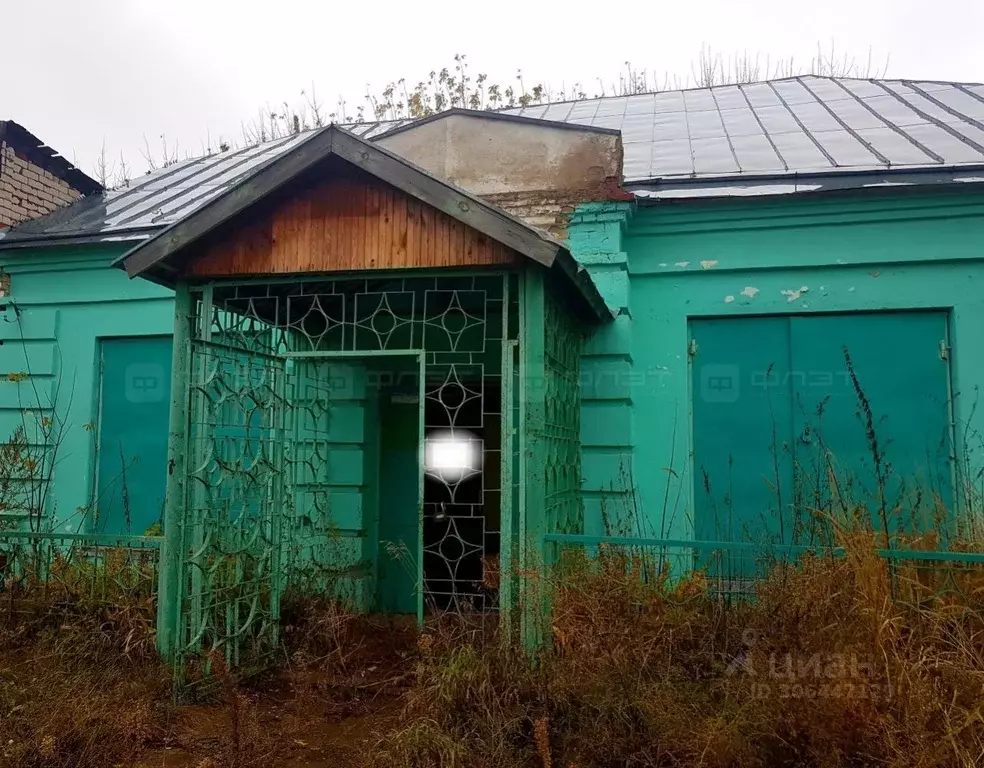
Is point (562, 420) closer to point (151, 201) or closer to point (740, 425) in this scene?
point (740, 425)

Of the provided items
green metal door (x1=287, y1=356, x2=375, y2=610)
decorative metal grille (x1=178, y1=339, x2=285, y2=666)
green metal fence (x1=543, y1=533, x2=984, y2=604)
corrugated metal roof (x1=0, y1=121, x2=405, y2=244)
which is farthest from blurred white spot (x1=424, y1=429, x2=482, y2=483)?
corrugated metal roof (x1=0, y1=121, x2=405, y2=244)

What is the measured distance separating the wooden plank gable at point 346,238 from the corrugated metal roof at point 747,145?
0.50m

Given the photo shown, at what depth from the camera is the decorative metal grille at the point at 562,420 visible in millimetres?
4441

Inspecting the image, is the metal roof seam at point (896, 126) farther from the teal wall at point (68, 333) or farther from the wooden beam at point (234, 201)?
the teal wall at point (68, 333)

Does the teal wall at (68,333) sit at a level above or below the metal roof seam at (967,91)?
below

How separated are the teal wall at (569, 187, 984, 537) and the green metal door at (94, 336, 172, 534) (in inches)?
152

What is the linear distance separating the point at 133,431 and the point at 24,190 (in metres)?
2.93

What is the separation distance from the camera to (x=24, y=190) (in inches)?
304

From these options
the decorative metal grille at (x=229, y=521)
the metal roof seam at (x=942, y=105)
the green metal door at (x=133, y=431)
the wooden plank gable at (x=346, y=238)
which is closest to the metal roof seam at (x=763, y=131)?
the metal roof seam at (x=942, y=105)

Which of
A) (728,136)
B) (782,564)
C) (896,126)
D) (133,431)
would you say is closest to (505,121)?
(728,136)

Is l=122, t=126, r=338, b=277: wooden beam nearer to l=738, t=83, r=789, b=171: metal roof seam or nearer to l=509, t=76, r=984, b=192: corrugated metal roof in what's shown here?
l=509, t=76, r=984, b=192: corrugated metal roof

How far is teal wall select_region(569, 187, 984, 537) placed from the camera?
5.46 m

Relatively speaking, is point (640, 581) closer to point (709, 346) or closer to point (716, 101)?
point (709, 346)

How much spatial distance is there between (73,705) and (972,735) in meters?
4.01
